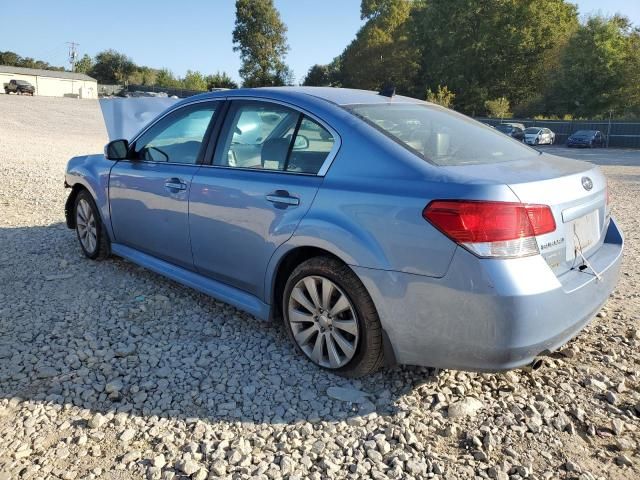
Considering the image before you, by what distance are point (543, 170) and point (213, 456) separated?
2211mm

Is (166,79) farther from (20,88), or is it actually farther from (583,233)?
(583,233)

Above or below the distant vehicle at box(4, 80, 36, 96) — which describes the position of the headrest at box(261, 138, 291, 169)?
below

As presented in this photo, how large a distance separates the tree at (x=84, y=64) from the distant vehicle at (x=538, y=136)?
326ft

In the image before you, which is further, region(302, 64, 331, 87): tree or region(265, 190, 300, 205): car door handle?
region(302, 64, 331, 87): tree

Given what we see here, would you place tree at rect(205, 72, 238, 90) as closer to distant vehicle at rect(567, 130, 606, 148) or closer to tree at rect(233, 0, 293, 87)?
tree at rect(233, 0, 293, 87)

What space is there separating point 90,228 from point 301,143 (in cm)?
285

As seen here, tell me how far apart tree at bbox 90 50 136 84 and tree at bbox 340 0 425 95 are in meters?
53.3

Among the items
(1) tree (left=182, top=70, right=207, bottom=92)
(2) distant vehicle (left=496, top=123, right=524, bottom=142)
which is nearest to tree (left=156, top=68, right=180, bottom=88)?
(1) tree (left=182, top=70, right=207, bottom=92)

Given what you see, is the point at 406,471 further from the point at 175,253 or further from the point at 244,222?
the point at 175,253

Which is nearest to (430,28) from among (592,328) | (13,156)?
(13,156)

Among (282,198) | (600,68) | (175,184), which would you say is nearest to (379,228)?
(282,198)

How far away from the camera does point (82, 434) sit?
266 centimetres

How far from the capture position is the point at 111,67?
337 ft

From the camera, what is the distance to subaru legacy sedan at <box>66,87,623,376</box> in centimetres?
250
